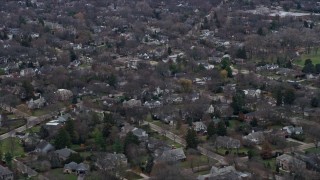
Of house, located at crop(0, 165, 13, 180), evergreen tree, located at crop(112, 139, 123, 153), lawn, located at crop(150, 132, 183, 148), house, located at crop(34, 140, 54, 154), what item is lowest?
lawn, located at crop(150, 132, 183, 148)

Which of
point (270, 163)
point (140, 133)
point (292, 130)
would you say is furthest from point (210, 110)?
point (270, 163)

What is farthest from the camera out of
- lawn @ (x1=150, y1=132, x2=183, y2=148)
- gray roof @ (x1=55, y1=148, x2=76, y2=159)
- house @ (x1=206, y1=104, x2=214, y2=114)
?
house @ (x1=206, y1=104, x2=214, y2=114)

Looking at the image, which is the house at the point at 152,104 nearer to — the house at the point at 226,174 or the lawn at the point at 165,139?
the lawn at the point at 165,139

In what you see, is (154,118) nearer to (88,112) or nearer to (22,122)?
(88,112)

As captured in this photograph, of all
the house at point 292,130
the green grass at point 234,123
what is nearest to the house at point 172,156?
the green grass at point 234,123

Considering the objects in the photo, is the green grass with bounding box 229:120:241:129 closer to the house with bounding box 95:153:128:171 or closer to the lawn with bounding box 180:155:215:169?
the lawn with bounding box 180:155:215:169

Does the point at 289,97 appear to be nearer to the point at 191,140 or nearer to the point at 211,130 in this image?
the point at 211,130

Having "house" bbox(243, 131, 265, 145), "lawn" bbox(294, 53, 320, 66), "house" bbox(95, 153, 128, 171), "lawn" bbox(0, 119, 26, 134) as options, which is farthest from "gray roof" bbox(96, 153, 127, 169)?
"lawn" bbox(294, 53, 320, 66)
